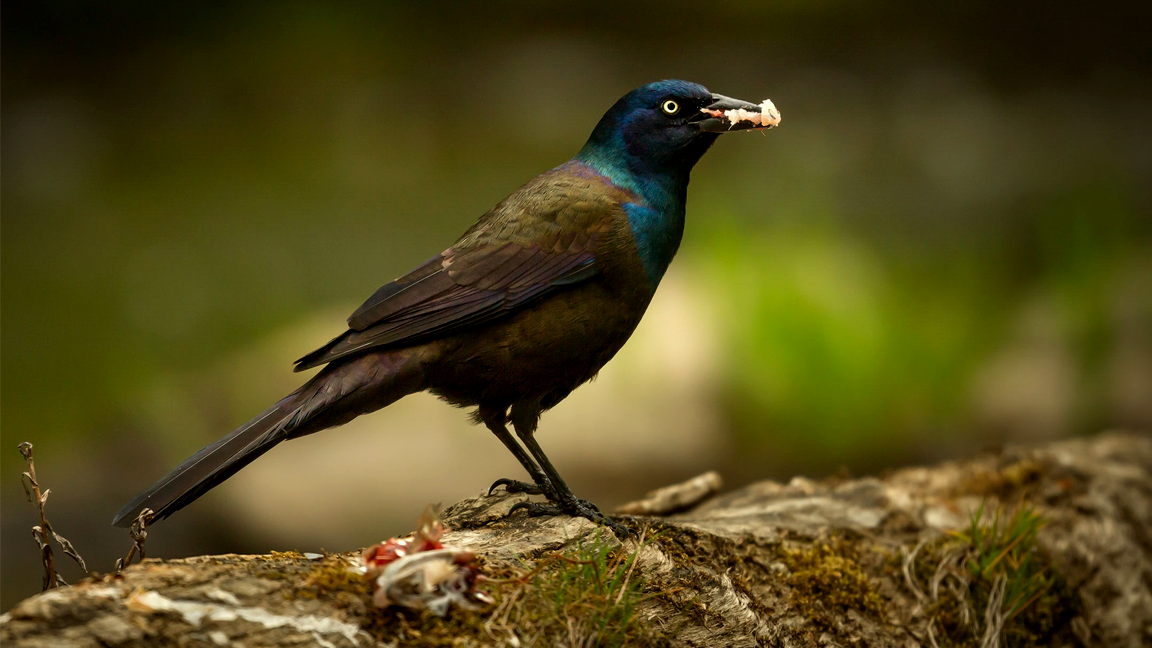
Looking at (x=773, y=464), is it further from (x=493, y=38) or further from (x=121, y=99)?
(x=121, y=99)

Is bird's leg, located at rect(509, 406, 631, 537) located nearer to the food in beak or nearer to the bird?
the bird

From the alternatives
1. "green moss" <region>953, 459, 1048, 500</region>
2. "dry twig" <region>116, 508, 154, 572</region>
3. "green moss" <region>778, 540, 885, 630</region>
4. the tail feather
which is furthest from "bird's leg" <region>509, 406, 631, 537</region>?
"green moss" <region>953, 459, 1048, 500</region>

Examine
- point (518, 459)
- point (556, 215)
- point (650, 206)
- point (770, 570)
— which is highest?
point (556, 215)

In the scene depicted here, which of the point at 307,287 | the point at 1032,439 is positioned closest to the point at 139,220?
the point at 307,287

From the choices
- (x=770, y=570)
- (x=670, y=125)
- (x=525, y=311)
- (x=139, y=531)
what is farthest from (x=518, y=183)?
(x=139, y=531)

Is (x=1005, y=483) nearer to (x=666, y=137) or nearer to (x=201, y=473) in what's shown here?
(x=666, y=137)

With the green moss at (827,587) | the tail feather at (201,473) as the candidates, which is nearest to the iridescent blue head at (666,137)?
the green moss at (827,587)
